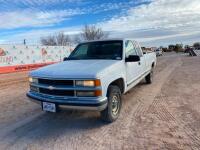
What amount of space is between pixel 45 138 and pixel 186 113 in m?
3.37

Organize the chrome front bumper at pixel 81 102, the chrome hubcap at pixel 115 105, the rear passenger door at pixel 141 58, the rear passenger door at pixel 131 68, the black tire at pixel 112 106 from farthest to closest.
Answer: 1. the rear passenger door at pixel 141 58
2. the rear passenger door at pixel 131 68
3. the chrome hubcap at pixel 115 105
4. the black tire at pixel 112 106
5. the chrome front bumper at pixel 81 102

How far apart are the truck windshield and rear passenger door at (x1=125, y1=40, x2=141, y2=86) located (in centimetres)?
29

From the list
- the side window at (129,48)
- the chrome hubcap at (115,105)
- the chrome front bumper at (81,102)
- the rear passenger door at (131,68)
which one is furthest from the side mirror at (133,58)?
the chrome front bumper at (81,102)

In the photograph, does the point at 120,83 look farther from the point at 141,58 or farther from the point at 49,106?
the point at 141,58

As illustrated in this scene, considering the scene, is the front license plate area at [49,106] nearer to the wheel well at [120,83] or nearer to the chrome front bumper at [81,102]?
the chrome front bumper at [81,102]

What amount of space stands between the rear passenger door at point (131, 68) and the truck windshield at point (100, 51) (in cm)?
29

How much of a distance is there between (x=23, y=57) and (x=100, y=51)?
1647 cm

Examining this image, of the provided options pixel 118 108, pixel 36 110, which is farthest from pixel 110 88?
pixel 36 110

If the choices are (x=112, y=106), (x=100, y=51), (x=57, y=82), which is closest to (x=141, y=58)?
(x=100, y=51)

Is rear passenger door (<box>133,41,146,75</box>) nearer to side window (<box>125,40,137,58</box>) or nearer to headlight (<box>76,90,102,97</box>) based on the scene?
side window (<box>125,40,137,58</box>)

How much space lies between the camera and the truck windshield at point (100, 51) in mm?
6254

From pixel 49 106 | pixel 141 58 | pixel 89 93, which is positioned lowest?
pixel 49 106

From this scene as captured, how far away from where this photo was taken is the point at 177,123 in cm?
523

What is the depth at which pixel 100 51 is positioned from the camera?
655cm
